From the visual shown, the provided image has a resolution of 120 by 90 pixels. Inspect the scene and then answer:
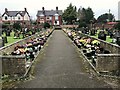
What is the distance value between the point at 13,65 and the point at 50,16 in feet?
366

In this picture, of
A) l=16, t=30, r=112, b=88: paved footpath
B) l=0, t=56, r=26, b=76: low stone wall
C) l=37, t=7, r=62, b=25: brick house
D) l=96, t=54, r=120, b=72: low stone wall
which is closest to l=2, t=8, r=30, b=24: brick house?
l=37, t=7, r=62, b=25: brick house

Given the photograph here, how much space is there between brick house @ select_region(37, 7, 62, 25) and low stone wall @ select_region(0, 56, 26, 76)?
107 m

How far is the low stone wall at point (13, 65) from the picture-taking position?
1264 centimetres

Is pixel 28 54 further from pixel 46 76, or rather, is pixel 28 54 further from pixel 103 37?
pixel 103 37

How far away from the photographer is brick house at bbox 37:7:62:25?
120m

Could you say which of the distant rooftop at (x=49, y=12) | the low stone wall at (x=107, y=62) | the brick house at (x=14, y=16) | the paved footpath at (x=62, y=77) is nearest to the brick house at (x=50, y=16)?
the distant rooftop at (x=49, y=12)

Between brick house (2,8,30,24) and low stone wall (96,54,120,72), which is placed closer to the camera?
low stone wall (96,54,120,72)

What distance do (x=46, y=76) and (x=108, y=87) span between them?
10.7ft

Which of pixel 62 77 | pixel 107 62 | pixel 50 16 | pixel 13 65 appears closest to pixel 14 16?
pixel 50 16

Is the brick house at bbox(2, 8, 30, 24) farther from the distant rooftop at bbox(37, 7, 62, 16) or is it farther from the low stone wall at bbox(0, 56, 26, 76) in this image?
the low stone wall at bbox(0, 56, 26, 76)

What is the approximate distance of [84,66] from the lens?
1470 centimetres

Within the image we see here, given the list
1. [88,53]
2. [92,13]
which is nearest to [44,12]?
[92,13]

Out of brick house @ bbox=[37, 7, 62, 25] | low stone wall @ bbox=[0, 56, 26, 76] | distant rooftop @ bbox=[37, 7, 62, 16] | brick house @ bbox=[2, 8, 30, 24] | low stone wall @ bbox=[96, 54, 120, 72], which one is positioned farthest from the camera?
distant rooftop @ bbox=[37, 7, 62, 16]

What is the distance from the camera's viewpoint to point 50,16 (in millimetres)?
123188
